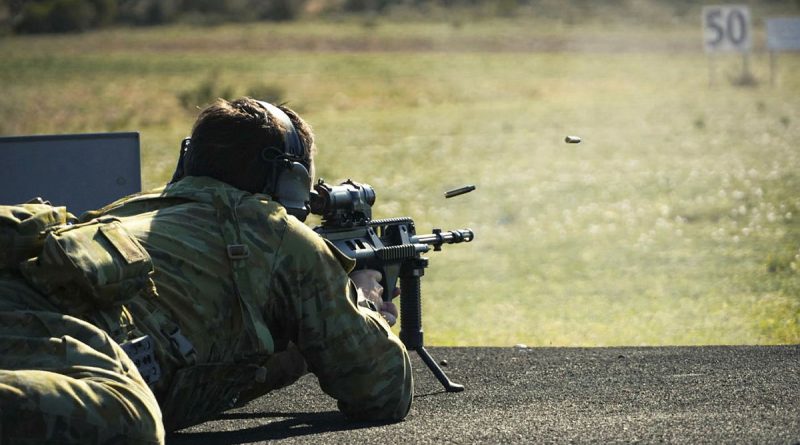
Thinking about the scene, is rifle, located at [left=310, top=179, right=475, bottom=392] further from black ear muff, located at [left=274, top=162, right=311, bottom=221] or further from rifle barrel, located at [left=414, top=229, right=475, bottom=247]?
black ear muff, located at [left=274, top=162, right=311, bottom=221]

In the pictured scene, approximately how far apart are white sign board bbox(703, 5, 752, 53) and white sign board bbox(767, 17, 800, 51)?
83cm

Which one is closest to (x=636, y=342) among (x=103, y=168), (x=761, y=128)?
(x=103, y=168)

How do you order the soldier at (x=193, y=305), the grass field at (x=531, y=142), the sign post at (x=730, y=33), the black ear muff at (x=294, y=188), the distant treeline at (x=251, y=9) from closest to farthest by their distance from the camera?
the soldier at (x=193, y=305), the black ear muff at (x=294, y=188), the grass field at (x=531, y=142), the distant treeline at (x=251, y=9), the sign post at (x=730, y=33)

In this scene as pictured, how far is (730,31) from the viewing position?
39406mm

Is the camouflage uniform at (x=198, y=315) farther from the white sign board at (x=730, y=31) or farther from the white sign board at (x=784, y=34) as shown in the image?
the white sign board at (x=784, y=34)

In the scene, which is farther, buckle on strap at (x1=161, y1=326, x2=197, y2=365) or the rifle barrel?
the rifle barrel

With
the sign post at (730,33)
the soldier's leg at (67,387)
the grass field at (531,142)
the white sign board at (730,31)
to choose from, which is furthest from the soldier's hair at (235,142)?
the white sign board at (730,31)

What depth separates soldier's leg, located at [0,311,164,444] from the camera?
10.8ft

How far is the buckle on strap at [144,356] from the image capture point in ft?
12.3

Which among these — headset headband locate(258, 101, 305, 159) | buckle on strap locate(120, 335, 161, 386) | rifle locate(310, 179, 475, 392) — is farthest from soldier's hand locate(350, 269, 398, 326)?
buckle on strap locate(120, 335, 161, 386)

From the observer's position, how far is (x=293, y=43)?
141 feet

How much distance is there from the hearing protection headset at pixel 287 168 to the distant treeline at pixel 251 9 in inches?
1195

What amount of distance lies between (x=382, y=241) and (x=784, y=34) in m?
A: 38.5

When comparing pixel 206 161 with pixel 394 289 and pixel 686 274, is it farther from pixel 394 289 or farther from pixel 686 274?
pixel 686 274
